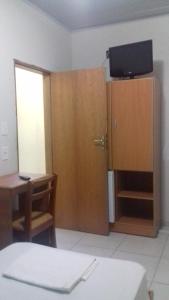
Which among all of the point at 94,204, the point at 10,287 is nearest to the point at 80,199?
the point at 94,204

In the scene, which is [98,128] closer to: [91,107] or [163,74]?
[91,107]

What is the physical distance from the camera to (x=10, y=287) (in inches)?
48.7

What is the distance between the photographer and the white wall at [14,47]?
2660mm

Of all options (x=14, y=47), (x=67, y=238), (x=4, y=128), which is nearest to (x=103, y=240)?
(x=67, y=238)

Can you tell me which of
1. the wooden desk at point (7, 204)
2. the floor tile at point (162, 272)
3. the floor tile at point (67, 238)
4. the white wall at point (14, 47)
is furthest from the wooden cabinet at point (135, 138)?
the wooden desk at point (7, 204)

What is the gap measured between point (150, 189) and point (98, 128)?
1.03 m

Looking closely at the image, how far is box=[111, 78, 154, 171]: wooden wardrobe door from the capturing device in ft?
10.2

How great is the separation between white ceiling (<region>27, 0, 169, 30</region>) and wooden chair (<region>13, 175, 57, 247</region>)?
6.11 ft

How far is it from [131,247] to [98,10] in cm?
262

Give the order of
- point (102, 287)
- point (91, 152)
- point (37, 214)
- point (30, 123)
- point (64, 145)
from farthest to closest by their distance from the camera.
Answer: point (30, 123) < point (64, 145) < point (91, 152) < point (37, 214) < point (102, 287)

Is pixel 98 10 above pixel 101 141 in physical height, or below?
above

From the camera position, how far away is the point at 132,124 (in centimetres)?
318

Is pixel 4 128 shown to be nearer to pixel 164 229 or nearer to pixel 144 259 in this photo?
pixel 144 259

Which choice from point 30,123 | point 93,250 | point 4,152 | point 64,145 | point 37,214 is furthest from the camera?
point 30,123
